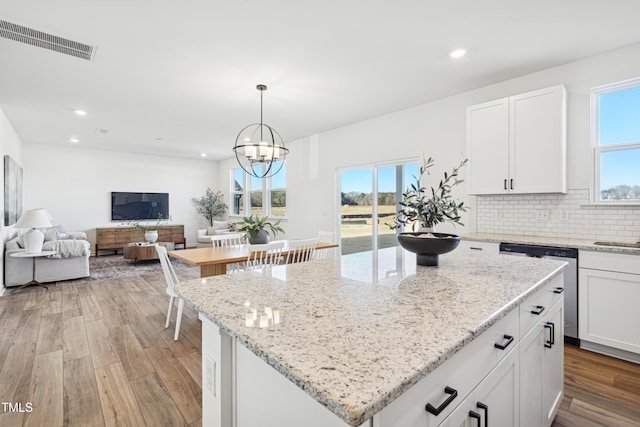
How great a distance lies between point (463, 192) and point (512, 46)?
1.66 m

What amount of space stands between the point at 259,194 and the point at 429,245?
6681 millimetres

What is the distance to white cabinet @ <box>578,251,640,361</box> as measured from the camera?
236cm

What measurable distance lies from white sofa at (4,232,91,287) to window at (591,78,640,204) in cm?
684

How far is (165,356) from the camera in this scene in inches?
101

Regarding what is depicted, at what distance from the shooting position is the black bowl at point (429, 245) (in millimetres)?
1560

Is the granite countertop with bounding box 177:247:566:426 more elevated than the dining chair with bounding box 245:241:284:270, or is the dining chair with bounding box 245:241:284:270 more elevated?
the granite countertop with bounding box 177:247:566:426

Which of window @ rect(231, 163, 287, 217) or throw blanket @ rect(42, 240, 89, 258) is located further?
window @ rect(231, 163, 287, 217)

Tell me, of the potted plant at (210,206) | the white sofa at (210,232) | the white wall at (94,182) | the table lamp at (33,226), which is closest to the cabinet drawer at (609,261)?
the table lamp at (33,226)

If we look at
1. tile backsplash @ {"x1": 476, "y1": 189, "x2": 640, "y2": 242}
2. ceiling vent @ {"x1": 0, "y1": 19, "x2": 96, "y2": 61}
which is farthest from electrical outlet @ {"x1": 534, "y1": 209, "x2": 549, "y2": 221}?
ceiling vent @ {"x1": 0, "y1": 19, "x2": 96, "y2": 61}

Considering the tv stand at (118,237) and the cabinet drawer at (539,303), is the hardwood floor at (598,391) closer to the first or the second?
the cabinet drawer at (539,303)

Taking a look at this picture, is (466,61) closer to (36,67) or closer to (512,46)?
(512,46)

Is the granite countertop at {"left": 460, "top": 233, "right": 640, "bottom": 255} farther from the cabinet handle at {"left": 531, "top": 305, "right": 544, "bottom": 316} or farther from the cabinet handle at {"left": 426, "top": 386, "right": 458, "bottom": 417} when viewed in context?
the cabinet handle at {"left": 426, "top": 386, "right": 458, "bottom": 417}

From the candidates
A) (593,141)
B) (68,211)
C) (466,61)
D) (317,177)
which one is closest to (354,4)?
(466,61)

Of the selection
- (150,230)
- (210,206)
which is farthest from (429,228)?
(210,206)
